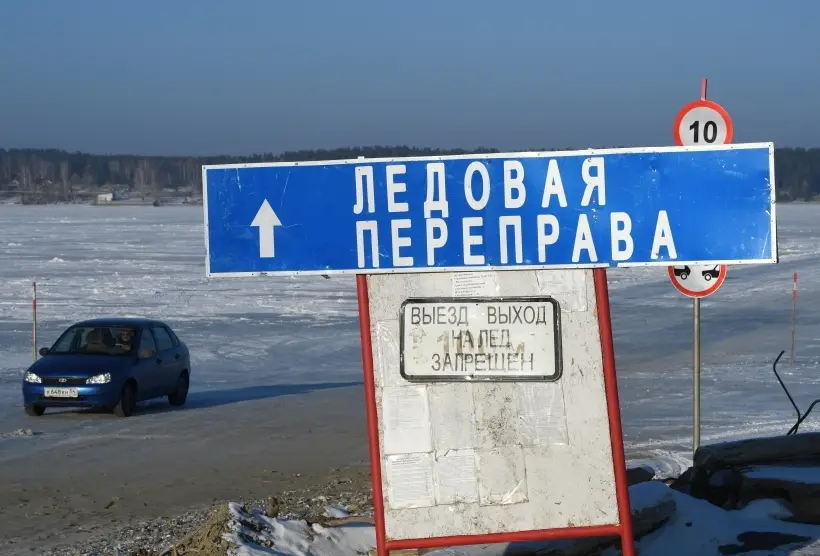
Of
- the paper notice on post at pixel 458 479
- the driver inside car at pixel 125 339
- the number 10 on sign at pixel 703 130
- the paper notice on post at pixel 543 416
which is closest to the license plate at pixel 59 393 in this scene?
the driver inside car at pixel 125 339

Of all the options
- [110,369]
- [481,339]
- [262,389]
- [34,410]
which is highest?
[481,339]

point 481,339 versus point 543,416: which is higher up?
point 481,339

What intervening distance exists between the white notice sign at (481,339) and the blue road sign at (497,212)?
19cm

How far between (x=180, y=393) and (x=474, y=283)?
13.3 m

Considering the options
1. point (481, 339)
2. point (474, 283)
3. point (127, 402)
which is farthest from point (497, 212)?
point (127, 402)

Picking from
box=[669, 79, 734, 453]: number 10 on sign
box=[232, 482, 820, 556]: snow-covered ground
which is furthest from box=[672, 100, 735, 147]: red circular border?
box=[232, 482, 820, 556]: snow-covered ground

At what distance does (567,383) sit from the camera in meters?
5.13

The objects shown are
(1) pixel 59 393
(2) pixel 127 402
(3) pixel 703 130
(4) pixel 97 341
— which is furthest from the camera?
(4) pixel 97 341

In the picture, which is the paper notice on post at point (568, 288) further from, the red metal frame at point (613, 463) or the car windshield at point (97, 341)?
the car windshield at point (97, 341)

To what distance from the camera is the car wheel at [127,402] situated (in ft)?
53.6

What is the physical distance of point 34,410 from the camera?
1603 cm

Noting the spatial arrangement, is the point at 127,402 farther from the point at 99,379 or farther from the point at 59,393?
the point at 59,393

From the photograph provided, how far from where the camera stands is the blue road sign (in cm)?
495

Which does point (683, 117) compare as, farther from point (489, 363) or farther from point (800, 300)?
point (800, 300)
